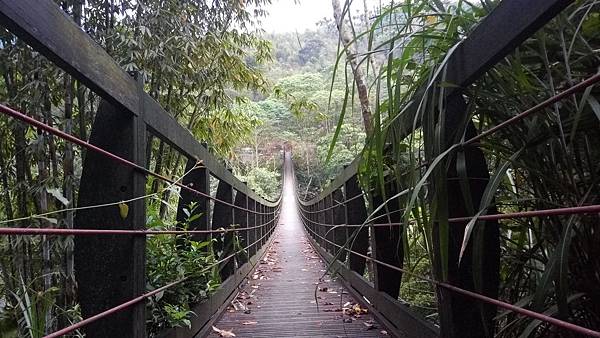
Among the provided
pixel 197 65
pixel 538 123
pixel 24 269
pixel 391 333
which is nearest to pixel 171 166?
pixel 197 65

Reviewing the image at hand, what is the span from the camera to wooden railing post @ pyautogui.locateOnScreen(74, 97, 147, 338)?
3.78 ft

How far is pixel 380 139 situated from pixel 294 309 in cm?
198

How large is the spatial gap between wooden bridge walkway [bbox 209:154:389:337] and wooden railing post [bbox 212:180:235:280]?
233 mm

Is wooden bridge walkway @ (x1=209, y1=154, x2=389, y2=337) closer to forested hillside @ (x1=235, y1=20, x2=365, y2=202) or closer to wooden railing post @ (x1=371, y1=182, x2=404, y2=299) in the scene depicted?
wooden railing post @ (x1=371, y1=182, x2=404, y2=299)

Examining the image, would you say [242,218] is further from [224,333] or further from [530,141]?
[530,141]

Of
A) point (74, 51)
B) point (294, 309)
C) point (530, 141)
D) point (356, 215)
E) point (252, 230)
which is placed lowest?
point (294, 309)

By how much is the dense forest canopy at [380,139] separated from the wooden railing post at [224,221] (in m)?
0.08

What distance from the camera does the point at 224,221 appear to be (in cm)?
285

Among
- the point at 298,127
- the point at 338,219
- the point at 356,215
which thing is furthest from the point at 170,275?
the point at 298,127

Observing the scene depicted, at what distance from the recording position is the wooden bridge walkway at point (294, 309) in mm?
2176

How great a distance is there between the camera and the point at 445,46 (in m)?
1.13

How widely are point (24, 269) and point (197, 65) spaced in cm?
186

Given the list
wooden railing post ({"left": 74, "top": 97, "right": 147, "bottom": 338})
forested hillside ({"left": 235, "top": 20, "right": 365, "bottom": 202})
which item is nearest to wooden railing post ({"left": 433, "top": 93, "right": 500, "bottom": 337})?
wooden railing post ({"left": 74, "top": 97, "right": 147, "bottom": 338})

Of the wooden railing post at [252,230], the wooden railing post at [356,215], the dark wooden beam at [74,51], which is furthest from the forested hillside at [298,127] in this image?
the dark wooden beam at [74,51]
